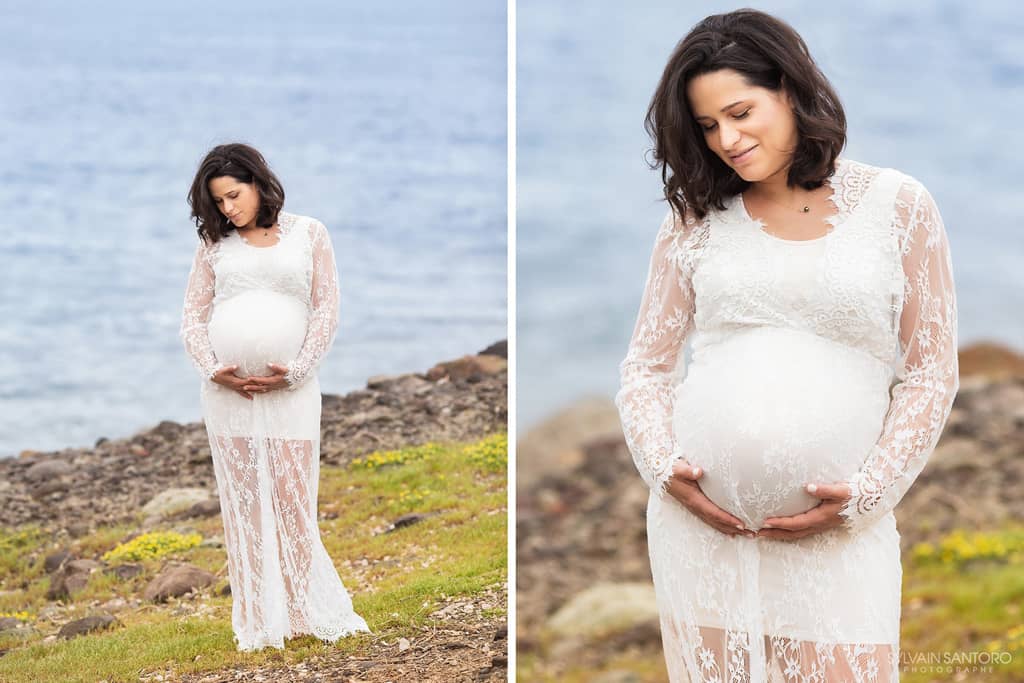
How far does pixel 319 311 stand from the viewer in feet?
12.1

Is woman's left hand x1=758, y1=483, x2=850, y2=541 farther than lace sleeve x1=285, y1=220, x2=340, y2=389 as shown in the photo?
No

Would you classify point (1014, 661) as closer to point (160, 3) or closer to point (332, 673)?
point (332, 673)

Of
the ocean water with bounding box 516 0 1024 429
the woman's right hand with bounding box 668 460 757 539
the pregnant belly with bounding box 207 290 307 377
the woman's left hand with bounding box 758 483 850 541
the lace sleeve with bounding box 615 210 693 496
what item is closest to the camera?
the woman's left hand with bounding box 758 483 850 541

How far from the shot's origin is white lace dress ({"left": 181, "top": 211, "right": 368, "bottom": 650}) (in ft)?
11.7

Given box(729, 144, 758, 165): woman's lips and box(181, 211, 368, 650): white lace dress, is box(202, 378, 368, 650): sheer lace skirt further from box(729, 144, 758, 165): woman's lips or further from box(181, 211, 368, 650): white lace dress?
box(729, 144, 758, 165): woman's lips

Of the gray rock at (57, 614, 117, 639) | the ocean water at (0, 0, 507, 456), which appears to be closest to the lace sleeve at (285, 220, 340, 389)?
the ocean water at (0, 0, 507, 456)

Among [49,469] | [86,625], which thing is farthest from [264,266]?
[86,625]

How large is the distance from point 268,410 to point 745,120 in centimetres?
189

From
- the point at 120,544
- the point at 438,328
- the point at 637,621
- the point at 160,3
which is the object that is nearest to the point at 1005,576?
the point at 637,621

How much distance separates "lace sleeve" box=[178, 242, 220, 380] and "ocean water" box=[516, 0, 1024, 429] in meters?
1.96

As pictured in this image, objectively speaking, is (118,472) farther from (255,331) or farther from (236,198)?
(236,198)

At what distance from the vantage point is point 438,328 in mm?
4289

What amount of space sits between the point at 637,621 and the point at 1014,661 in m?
1.58

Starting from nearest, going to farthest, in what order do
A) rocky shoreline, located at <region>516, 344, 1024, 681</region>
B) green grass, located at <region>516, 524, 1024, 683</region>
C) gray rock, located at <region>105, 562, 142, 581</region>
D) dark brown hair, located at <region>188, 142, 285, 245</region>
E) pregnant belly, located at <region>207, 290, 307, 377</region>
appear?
pregnant belly, located at <region>207, 290, 307, 377</region> → dark brown hair, located at <region>188, 142, 285, 245</region> → gray rock, located at <region>105, 562, 142, 581</region> → green grass, located at <region>516, 524, 1024, 683</region> → rocky shoreline, located at <region>516, 344, 1024, 681</region>
